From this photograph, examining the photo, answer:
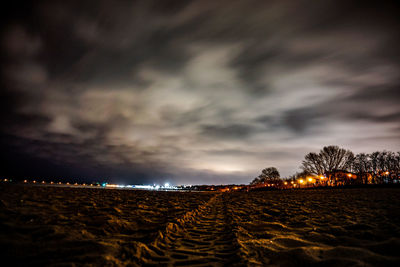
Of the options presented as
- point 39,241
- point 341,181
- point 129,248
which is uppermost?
point 39,241

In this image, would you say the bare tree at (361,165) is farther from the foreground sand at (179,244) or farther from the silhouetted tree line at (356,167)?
the foreground sand at (179,244)

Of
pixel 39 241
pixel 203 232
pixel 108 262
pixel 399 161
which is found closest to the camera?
pixel 108 262

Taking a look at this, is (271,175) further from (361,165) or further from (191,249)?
(191,249)

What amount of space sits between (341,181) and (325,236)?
186 feet

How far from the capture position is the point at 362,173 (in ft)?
161

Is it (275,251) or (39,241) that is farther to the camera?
(275,251)

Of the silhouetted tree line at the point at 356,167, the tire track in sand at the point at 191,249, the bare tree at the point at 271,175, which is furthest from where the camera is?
the bare tree at the point at 271,175

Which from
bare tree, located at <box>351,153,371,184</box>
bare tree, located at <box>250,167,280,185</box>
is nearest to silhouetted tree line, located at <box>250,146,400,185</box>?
bare tree, located at <box>351,153,371,184</box>

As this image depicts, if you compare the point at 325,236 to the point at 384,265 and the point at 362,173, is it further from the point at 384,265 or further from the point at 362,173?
the point at 362,173

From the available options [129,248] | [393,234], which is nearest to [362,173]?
[393,234]

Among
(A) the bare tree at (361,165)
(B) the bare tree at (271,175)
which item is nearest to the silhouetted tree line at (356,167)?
(A) the bare tree at (361,165)

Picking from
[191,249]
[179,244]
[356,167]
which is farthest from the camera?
[356,167]

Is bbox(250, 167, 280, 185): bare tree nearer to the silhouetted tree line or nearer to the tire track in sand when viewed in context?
the silhouetted tree line

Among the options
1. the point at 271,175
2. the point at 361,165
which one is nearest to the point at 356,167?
the point at 361,165
